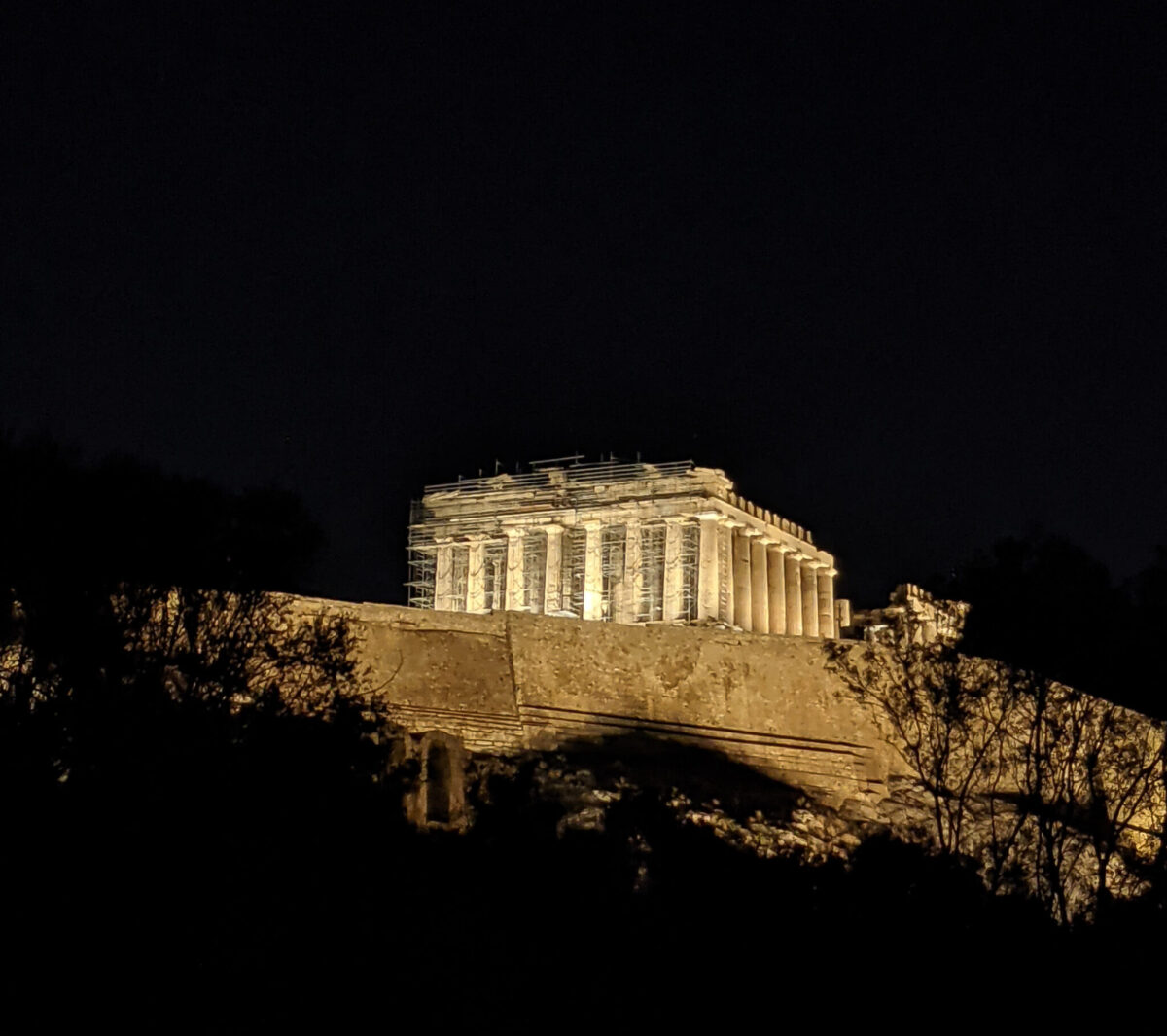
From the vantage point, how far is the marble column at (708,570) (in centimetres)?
6203

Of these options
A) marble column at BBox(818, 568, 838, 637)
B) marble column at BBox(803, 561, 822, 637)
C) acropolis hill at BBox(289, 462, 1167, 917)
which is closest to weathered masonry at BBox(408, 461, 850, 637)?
marble column at BBox(803, 561, 822, 637)

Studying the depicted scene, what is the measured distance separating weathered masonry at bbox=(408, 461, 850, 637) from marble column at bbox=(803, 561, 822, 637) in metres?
0.35

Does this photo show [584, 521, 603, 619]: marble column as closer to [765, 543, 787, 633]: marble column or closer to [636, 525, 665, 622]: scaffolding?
[636, 525, 665, 622]: scaffolding

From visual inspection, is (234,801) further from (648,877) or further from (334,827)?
(648,877)

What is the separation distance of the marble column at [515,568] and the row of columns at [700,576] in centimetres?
4

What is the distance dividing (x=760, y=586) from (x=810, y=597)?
481cm

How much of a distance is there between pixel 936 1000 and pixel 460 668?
51.4 feet

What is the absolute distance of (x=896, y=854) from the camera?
95.5 ft

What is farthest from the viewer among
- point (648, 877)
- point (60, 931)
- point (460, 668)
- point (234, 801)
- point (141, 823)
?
point (460, 668)

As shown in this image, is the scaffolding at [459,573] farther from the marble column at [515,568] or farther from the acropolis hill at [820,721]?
the acropolis hill at [820,721]

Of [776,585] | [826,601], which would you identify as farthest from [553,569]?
[826,601]

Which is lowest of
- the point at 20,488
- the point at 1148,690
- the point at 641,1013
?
the point at 641,1013

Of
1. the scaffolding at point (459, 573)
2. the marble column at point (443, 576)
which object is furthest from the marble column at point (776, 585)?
the marble column at point (443, 576)

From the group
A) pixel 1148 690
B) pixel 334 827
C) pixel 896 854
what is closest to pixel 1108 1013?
pixel 896 854
